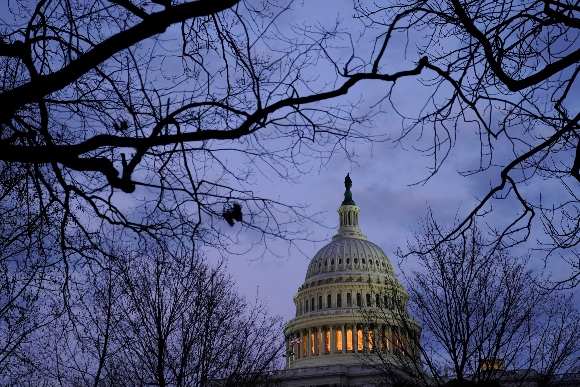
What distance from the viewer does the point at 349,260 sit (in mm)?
120438

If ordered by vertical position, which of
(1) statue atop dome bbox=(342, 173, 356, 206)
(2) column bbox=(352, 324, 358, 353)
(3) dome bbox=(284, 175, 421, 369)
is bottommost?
(2) column bbox=(352, 324, 358, 353)

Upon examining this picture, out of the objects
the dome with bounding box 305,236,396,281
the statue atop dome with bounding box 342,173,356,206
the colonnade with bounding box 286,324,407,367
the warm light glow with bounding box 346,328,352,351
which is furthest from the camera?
the statue atop dome with bounding box 342,173,356,206

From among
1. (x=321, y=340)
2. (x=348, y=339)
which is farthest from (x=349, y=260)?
(x=321, y=340)

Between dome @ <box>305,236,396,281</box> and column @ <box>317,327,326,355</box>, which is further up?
dome @ <box>305,236,396,281</box>

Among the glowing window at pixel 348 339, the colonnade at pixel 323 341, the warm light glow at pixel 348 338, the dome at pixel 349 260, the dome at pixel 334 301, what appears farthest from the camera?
the dome at pixel 349 260

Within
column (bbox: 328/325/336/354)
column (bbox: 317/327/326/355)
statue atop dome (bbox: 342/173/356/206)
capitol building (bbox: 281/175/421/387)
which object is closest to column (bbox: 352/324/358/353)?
capitol building (bbox: 281/175/421/387)

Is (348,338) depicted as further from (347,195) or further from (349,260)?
(347,195)

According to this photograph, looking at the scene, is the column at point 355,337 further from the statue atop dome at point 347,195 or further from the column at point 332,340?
the statue atop dome at point 347,195

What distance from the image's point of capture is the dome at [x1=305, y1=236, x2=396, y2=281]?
118 m

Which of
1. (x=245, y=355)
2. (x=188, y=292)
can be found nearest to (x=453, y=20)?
(x=188, y=292)

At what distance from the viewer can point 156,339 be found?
24297 mm

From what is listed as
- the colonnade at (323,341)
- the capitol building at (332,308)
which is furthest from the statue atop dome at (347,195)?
the colonnade at (323,341)

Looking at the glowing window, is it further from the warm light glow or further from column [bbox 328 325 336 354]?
column [bbox 328 325 336 354]

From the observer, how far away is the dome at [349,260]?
11812cm
